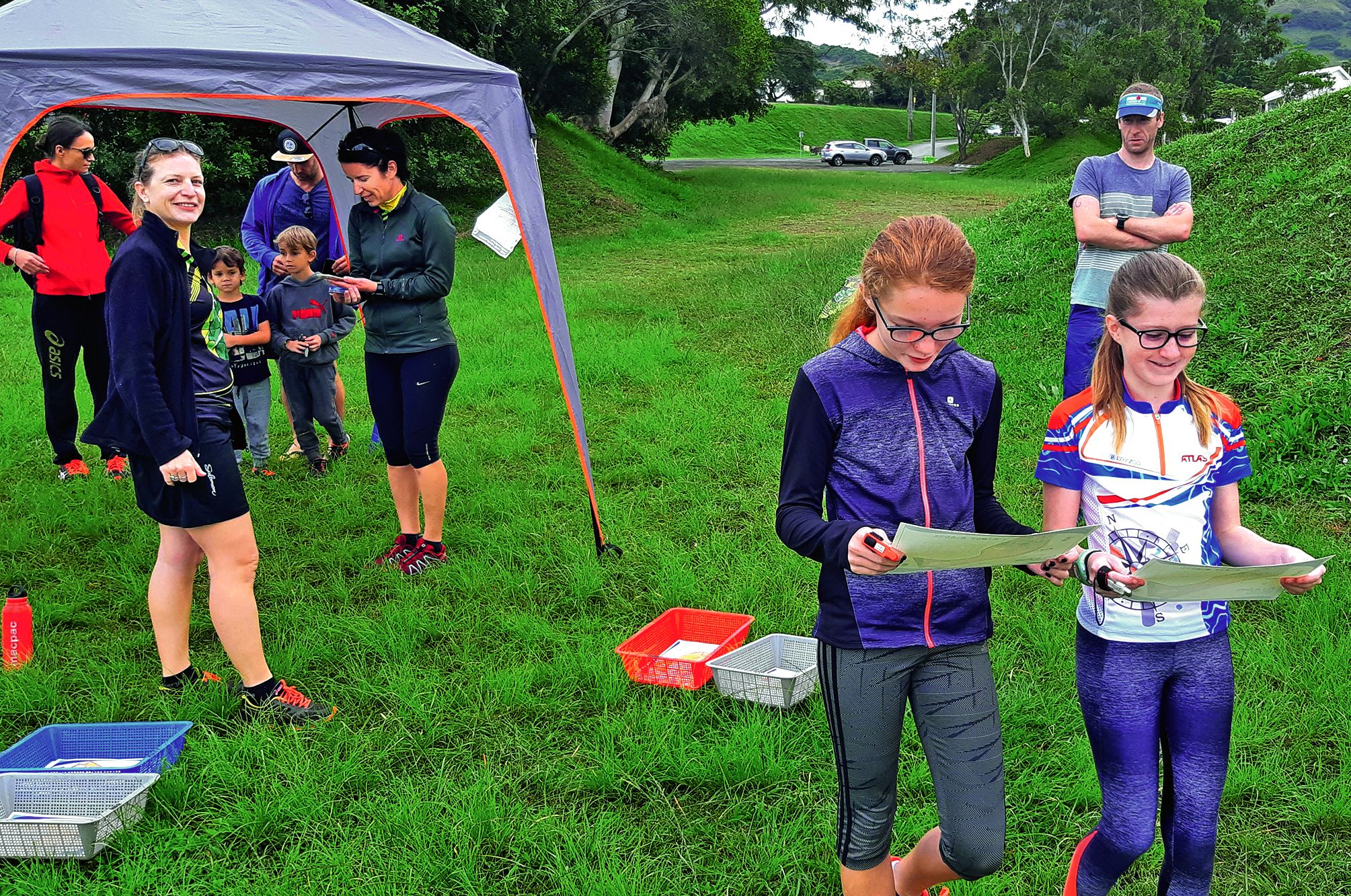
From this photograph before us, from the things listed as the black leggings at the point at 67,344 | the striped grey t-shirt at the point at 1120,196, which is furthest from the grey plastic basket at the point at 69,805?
the striped grey t-shirt at the point at 1120,196

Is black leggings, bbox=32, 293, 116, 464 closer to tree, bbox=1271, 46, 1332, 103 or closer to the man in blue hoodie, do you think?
the man in blue hoodie

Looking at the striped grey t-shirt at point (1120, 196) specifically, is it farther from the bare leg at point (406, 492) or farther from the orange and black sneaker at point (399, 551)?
the orange and black sneaker at point (399, 551)

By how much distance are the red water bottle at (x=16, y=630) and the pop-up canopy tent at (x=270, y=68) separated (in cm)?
168

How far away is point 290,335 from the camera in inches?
250

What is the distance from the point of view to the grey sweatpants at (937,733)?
7.19 ft

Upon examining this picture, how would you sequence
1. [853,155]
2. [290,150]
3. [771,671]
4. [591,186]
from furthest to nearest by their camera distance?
1. [853,155]
2. [591,186]
3. [290,150]
4. [771,671]

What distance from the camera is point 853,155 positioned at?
49.0 metres

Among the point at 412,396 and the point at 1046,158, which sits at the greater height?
the point at 1046,158

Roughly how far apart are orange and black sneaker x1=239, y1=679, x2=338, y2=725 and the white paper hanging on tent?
7.38 ft

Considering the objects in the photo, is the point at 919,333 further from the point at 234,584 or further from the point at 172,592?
the point at 172,592

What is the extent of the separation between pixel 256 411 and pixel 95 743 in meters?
3.16

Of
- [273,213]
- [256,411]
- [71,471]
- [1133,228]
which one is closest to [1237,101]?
[1133,228]

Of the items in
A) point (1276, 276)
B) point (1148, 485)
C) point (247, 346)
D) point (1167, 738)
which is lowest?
point (1167, 738)

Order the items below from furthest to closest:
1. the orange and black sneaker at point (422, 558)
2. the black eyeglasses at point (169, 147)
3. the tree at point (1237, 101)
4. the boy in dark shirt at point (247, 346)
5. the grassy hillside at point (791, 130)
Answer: the grassy hillside at point (791, 130) < the tree at point (1237, 101) < the boy in dark shirt at point (247, 346) < the orange and black sneaker at point (422, 558) < the black eyeglasses at point (169, 147)
